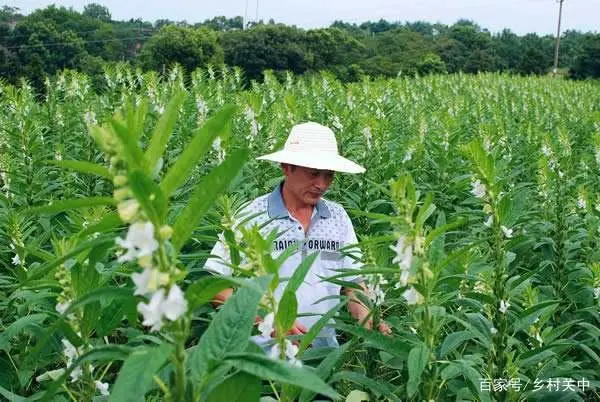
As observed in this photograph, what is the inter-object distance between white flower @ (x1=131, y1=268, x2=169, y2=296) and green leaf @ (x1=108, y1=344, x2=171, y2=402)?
0.37 ft

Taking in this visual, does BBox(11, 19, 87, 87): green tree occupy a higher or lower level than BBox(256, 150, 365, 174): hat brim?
higher

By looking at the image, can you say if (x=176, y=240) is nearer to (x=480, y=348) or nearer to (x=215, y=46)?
(x=480, y=348)

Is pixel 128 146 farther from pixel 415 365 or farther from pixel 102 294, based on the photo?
pixel 415 365

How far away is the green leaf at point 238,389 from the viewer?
4.89 feet

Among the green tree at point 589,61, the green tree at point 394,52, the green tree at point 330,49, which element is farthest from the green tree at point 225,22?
the green tree at point 589,61

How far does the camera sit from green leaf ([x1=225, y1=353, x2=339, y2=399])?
1.25 meters

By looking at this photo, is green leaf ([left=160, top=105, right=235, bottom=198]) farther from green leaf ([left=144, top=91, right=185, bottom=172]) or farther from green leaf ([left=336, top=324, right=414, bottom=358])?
green leaf ([left=336, top=324, right=414, bottom=358])

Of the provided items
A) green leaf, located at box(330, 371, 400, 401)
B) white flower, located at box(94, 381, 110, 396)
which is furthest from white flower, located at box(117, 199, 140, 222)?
green leaf, located at box(330, 371, 400, 401)

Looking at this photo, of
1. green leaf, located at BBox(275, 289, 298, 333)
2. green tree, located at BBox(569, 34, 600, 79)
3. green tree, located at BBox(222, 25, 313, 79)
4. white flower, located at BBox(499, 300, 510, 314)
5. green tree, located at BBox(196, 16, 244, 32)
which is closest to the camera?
green leaf, located at BBox(275, 289, 298, 333)

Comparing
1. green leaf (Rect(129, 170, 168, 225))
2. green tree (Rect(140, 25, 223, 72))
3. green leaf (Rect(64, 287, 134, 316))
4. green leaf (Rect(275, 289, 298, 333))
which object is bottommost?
green leaf (Rect(275, 289, 298, 333))

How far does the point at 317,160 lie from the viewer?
134 inches

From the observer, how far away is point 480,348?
325cm

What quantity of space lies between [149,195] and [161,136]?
0.56 feet

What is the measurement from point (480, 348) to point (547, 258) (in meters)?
1.43
